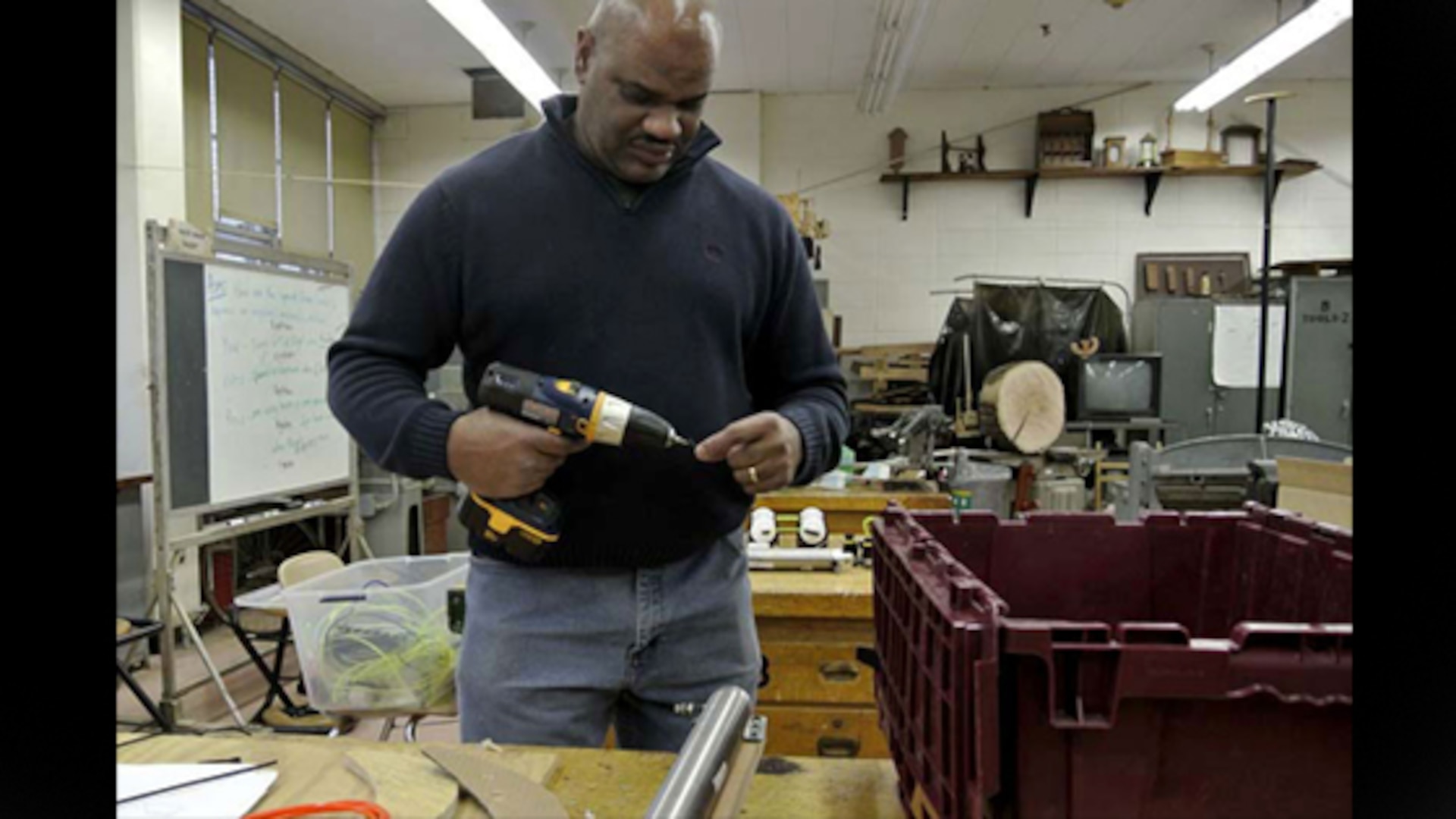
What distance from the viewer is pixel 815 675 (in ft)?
5.24

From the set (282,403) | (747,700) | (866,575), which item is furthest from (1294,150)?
(747,700)

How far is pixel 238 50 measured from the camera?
4629 mm

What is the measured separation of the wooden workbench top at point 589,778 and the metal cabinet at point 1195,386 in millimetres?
4916

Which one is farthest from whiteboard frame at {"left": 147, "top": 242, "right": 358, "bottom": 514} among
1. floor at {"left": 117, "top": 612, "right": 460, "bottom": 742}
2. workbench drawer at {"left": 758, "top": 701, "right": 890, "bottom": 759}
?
workbench drawer at {"left": 758, "top": 701, "right": 890, "bottom": 759}

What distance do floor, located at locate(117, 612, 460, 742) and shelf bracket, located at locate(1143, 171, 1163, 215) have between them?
17.6 feet

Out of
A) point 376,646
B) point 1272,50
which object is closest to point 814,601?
point 376,646

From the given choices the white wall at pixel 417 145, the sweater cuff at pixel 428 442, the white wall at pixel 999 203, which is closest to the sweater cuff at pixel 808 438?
the sweater cuff at pixel 428 442

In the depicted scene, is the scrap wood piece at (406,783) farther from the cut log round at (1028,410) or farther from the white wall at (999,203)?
the white wall at (999,203)

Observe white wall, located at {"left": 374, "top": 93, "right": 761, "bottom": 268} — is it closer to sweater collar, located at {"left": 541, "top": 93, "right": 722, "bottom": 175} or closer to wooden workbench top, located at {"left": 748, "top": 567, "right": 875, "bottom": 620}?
wooden workbench top, located at {"left": 748, "top": 567, "right": 875, "bottom": 620}

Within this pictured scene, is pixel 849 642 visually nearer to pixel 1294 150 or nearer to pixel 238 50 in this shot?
pixel 238 50

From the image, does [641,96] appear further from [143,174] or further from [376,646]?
[143,174]

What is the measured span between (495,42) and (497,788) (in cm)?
380
